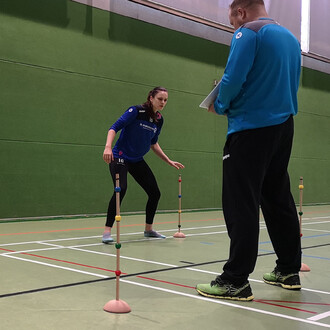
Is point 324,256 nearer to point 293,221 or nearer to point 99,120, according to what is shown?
point 293,221

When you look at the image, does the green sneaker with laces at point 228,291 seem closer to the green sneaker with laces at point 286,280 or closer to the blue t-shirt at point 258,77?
the green sneaker with laces at point 286,280

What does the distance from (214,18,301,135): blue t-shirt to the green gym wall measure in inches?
208

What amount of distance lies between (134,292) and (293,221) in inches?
42.4

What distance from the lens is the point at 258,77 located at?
2912 mm

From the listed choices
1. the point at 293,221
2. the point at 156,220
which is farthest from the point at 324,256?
the point at 156,220

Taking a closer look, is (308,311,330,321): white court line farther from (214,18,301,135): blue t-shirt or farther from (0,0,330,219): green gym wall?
(0,0,330,219): green gym wall

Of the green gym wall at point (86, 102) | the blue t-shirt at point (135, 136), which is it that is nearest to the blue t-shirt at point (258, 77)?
the blue t-shirt at point (135, 136)

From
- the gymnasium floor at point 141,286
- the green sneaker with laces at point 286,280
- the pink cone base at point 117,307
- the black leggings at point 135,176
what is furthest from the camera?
the black leggings at point 135,176

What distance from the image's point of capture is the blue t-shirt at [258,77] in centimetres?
283

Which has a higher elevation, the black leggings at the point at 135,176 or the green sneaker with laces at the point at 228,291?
the black leggings at the point at 135,176

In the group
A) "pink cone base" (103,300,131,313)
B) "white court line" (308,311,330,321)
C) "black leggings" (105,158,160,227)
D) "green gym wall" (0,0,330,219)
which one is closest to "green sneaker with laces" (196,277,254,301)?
"white court line" (308,311,330,321)

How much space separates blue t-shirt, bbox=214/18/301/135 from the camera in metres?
2.83

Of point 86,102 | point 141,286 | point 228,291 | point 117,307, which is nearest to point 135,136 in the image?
point 141,286

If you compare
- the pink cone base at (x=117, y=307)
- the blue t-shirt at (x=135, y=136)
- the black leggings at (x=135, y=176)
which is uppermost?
the blue t-shirt at (x=135, y=136)
